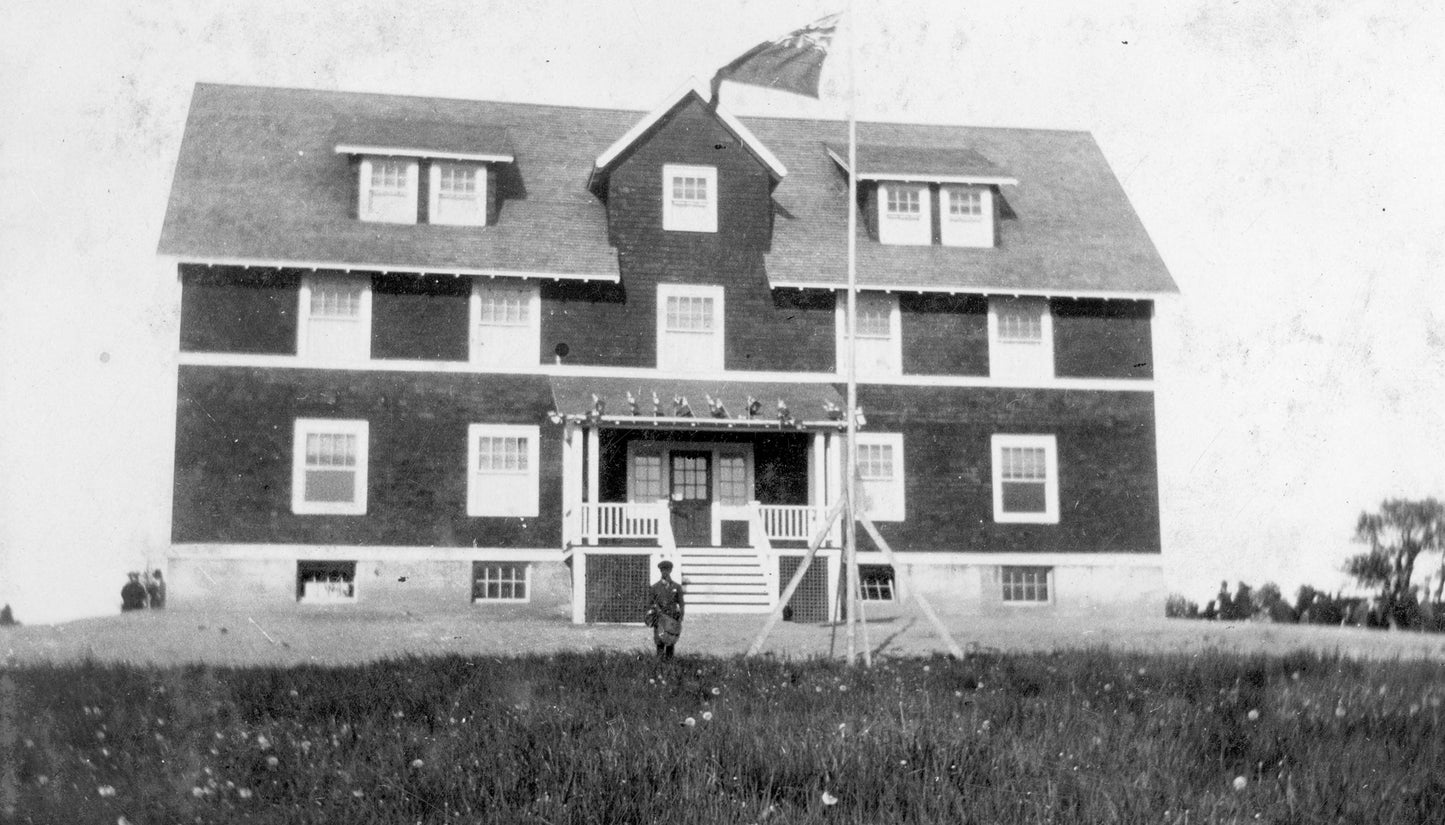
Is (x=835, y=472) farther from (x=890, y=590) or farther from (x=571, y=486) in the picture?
(x=571, y=486)

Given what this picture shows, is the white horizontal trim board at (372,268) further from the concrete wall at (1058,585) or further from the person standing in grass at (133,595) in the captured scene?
the concrete wall at (1058,585)

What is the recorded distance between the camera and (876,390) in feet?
93.4

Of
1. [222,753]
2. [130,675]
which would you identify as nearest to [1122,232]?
[130,675]

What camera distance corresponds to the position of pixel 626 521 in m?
26.1

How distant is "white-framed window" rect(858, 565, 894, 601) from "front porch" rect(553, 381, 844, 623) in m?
1.94

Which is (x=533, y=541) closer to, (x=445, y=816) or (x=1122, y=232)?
(x=1122, y=232)

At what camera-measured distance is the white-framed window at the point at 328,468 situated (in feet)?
87.0

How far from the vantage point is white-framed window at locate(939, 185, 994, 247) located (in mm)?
29562

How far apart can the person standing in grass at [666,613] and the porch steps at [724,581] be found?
8.59 m

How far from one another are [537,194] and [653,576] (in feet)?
27.9

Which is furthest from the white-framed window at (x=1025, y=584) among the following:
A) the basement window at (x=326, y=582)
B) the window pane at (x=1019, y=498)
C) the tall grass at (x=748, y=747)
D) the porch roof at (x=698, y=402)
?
the tall grass at (x=748, y=747)

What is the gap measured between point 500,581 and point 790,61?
13.7m

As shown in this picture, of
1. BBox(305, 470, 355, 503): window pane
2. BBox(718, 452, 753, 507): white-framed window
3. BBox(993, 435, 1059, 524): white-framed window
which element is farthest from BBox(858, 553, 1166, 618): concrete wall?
BBox(305, 470, 355, 503): window pane

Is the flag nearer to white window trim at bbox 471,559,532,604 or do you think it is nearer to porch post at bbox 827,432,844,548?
porch post at bbox 827,432,844,548
